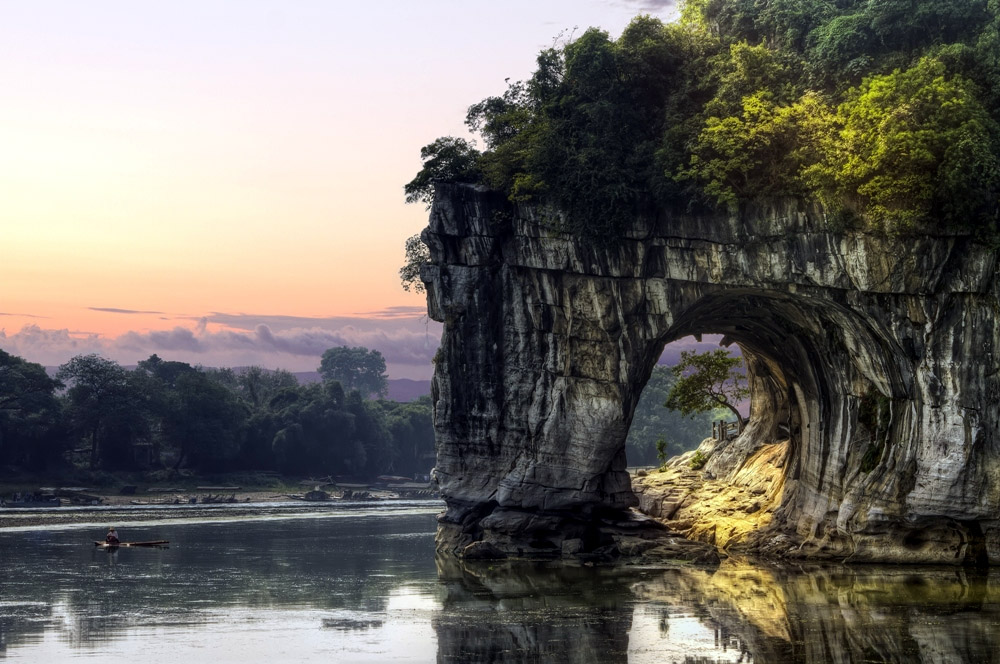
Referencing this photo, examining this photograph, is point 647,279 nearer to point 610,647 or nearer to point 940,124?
point 940,124

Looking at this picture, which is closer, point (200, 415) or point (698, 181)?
point (698, 181)

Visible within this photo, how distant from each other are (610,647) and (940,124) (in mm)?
18041

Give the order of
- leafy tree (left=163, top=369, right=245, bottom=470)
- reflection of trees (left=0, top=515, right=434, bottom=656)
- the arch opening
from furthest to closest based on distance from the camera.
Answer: leafy tree (left=163, top=369, right=245, bottom=470) → the arch opening → reflection of trees (left=0, top=515, right=434, bottom=656)

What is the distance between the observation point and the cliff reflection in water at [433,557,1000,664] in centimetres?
2198

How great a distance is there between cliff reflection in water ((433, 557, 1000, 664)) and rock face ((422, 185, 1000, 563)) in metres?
3.14

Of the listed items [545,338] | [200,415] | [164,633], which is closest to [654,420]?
[200,415]

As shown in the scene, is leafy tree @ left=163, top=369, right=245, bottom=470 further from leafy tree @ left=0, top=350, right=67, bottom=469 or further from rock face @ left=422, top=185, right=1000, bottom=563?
rock face @ left=422, top=185, right=1000, bottom=563

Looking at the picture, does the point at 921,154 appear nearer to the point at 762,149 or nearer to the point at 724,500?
the point at 762,149

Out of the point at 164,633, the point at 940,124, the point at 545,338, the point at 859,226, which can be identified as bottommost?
the point at 164,633

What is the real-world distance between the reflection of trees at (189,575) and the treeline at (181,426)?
31706 mm

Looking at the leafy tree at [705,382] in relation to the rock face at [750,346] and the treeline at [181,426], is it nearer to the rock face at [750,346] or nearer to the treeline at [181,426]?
the rock face at [750,346]

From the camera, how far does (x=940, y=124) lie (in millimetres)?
31891

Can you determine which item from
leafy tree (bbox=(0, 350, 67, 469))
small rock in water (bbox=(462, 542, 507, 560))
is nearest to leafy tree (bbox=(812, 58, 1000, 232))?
small rock in water (bbox=(462, 542, 507, 560))

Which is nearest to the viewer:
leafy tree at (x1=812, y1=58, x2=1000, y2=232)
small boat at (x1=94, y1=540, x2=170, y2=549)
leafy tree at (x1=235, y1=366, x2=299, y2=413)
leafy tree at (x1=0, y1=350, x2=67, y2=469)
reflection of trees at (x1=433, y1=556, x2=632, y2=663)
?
reflection of trees at (x1=433, y1=556, x2=632, y2=663)
